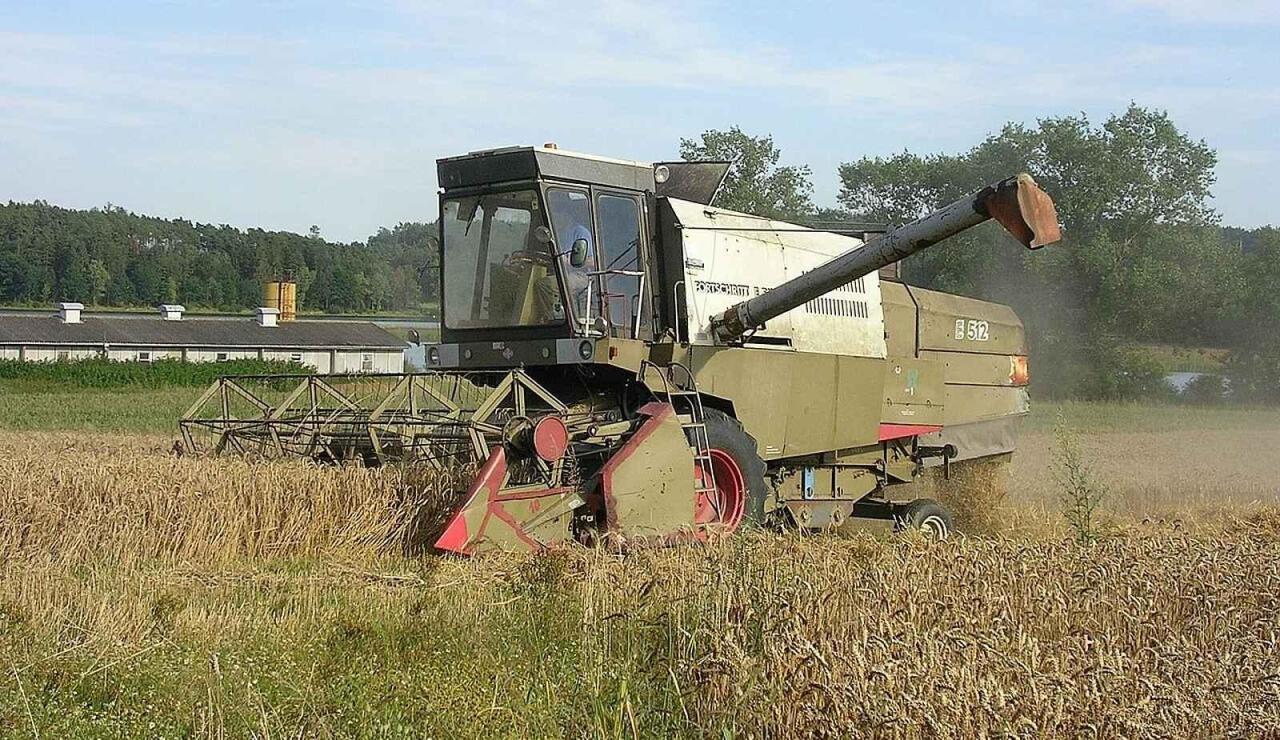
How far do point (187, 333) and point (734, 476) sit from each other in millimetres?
51930

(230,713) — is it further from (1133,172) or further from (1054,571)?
(1133,172)

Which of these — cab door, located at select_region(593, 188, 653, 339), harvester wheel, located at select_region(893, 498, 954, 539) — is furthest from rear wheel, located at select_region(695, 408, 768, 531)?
harvester wheel, located at select_region(893, 498, 954, 539)

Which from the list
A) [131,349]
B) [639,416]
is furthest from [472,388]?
[131,349]

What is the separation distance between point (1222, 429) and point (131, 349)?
4284 cm

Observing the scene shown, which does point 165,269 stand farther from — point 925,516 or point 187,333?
point 925,516

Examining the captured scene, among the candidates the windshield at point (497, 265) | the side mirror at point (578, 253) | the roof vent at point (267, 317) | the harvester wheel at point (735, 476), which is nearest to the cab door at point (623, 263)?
the side mirror at point (578, 253)

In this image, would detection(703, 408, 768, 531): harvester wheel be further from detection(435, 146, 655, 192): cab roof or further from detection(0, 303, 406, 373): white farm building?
detection(0, 303, 406, 373): white farm building

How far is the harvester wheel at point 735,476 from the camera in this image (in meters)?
9.38

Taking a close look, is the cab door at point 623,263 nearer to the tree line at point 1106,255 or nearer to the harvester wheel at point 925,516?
the harvester wheel at point 925,516

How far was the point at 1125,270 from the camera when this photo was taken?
139ft

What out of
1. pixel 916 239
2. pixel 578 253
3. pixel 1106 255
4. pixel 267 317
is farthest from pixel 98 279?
pixel 916 239

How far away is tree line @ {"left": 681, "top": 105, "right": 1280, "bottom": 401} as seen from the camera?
41750 millimetres

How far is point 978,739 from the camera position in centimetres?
376

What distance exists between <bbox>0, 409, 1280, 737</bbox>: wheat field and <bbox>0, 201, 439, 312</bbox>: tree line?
266 feet
